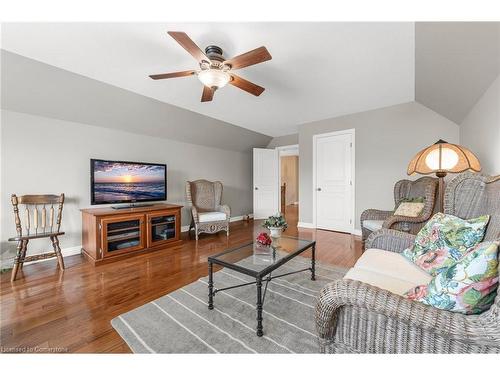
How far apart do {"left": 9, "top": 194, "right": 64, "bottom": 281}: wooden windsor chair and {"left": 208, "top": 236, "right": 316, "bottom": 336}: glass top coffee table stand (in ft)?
6.45

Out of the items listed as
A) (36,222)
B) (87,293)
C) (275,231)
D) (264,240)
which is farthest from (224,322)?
(36,222)

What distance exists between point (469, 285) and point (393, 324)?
0.30m

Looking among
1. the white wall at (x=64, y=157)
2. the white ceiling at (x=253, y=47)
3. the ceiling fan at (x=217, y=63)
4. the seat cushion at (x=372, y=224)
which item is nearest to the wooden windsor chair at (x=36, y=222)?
the white wall at (x=64, y=157)

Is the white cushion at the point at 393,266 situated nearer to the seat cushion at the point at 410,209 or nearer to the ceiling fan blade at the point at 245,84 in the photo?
the seat cushion at the point at 410,209

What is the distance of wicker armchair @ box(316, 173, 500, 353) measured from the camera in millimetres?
669

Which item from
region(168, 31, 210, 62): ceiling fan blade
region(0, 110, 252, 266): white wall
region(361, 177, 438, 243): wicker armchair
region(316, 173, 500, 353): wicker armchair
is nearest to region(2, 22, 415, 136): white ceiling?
region(168, 31, 210, 62): ceiling fan blade

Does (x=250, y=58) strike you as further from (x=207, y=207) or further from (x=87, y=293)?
(x=207, y=207)

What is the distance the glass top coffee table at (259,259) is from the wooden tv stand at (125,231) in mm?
1635

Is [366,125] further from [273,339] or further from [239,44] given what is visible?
[273,339]

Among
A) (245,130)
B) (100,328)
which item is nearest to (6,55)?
(100,328)

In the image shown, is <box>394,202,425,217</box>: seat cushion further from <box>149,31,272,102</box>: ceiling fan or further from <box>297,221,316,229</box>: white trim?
<box>149,31,272,102</box>: ceiling fan

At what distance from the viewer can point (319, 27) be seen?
1684 millimetres

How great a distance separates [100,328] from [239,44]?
8.11 ft

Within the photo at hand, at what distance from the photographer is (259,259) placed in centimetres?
173
